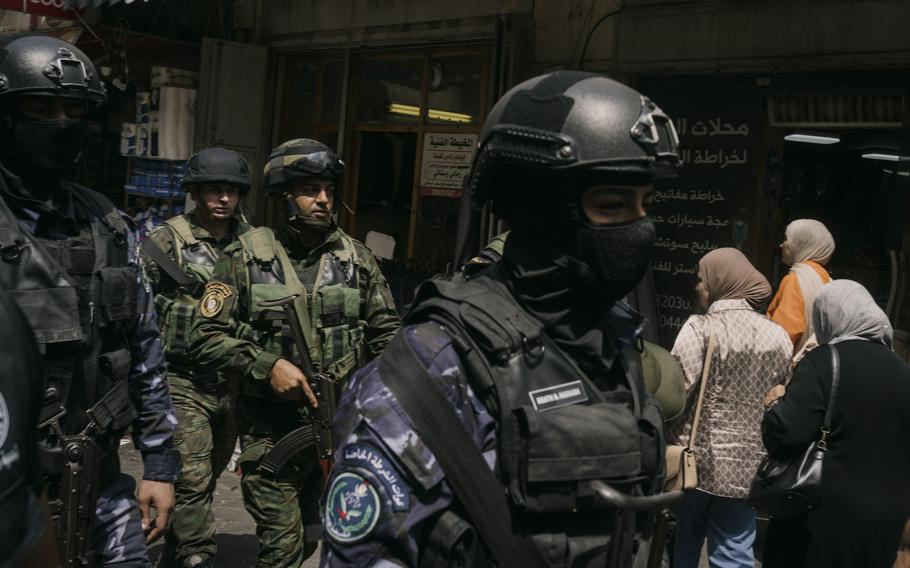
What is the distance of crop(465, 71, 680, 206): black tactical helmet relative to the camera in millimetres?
2088

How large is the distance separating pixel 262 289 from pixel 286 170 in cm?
57

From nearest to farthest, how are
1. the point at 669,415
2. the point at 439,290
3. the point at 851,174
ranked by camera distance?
the point at 439,290 → the point at 669,415 → the point at 851,174

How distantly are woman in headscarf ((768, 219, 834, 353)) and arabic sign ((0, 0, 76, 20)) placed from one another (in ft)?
22.6

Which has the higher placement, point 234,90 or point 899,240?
point 234,90

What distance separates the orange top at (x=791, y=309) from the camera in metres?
6.27

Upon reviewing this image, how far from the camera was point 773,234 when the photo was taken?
7.47m

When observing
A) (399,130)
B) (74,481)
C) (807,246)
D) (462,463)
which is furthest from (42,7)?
(462,463)

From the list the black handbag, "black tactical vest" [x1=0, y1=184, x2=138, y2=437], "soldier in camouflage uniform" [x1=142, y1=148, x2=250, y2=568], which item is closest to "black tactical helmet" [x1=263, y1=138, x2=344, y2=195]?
"soldier in camouflage uniform" [x1=142, y1=148, x2=250, y2=568]

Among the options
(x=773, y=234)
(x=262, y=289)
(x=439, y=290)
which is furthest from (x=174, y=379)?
(x=773, y=234)

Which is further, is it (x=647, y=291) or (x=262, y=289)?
(x=647, y=291)

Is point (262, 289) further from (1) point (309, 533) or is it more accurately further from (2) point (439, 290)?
(2) point (439, 290)

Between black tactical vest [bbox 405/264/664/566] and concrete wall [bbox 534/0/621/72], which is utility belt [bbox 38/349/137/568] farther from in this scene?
concrete wall [bbox 534/0/621/72]

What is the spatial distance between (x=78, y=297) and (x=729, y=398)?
295cm

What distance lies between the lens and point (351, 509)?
1.90m
